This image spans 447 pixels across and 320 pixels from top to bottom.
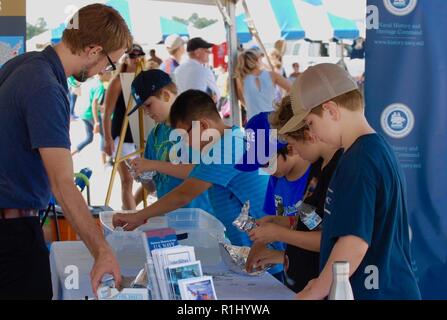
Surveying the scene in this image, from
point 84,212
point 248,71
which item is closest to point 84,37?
point 84,212

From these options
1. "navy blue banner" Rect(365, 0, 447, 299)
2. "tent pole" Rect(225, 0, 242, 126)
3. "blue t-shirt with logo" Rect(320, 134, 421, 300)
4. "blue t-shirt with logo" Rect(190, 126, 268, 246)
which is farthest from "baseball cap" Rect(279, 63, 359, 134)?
"tent pole" Rect(225, 0, 242, 126)

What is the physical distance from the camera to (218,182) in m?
3.03

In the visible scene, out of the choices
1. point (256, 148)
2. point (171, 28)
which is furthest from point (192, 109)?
point (171, 28)

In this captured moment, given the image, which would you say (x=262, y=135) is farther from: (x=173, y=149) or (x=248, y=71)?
(x=248, y=71)

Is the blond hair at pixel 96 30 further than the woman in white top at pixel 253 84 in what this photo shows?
No

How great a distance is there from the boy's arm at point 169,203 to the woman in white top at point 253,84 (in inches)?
153

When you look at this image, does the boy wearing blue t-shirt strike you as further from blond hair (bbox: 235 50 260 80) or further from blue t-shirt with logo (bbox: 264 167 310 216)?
blond hair (bbox: 235 50 260 80)

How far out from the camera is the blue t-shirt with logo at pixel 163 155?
3.79 meters

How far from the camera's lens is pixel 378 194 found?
6.46ft

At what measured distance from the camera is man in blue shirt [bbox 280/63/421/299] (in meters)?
1.92

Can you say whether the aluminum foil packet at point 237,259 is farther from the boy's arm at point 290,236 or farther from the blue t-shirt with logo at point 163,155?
the blue t-shirt with logo at point 163,155

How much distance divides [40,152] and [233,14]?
14.3ft

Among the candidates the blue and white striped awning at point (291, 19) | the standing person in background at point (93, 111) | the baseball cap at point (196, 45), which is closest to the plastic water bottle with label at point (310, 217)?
the baseball cap at point (196, 45)

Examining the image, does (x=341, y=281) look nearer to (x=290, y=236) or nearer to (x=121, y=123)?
(x=290, y=236)
